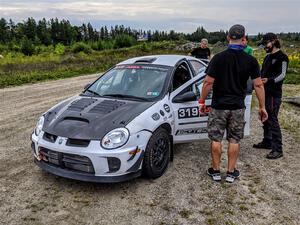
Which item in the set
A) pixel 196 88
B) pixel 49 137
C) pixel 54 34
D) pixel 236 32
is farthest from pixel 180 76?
pixel 54 34

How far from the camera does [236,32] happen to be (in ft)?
13.2

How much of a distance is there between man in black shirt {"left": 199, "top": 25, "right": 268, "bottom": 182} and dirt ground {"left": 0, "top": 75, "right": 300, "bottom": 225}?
41 centimetres

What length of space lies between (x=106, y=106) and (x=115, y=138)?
0.73 metres

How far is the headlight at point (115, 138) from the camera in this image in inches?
151

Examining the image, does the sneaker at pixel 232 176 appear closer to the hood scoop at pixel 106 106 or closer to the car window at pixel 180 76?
the car window at pixel 180 76

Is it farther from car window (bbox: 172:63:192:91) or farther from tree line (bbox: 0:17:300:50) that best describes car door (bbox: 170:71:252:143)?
tree line (bbox: 0:17:300:50)

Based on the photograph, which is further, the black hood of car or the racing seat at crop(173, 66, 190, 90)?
the racing seat at crop(173, 66, 190, 90)

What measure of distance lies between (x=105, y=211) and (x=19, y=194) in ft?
3.95

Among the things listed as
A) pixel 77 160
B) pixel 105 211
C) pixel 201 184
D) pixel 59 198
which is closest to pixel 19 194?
pixel 59 198

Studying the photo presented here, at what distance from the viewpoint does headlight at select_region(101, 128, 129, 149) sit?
151 inches

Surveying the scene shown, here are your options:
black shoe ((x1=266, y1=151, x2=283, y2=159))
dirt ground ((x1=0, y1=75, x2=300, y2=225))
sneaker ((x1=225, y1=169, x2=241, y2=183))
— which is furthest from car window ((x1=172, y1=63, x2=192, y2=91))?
black shoe ((x1=266, y1=151, x2=283, y2=159))

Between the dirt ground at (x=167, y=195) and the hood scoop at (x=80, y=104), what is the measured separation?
991 mm

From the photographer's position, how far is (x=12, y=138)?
629cm

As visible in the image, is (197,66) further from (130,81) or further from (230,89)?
(230,89)
